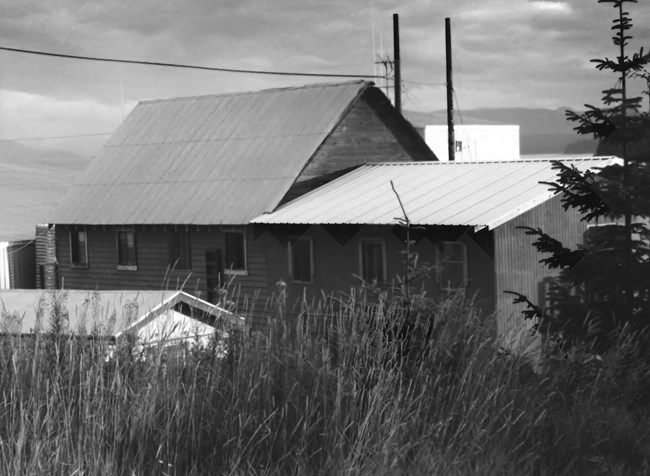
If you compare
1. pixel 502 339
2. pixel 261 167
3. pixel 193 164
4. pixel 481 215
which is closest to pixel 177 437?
pixel 502 339

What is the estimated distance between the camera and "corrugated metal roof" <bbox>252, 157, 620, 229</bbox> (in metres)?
23.8

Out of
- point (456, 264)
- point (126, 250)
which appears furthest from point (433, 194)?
point (126, 250)

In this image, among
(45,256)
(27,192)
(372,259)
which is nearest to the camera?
(372,259)

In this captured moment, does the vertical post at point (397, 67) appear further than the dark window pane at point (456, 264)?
Yes

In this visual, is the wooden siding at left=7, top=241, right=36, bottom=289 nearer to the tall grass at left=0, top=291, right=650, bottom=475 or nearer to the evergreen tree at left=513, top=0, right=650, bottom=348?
the evergreen tree at left=513, top=0, right=650, bottom=348

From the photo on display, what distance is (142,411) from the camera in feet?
19.8

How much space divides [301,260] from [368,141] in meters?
5.67

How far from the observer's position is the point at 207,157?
33.5m

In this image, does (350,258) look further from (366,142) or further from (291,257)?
(366,142)

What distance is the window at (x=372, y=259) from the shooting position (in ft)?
88.4

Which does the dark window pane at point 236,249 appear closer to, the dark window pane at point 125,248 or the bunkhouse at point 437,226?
the bunkhouse at point 437,226

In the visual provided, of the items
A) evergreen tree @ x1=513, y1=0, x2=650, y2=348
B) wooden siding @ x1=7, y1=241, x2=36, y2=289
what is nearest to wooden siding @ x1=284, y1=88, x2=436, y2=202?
wooden siding @ x1=7, y1=241, x2=36, y2=289

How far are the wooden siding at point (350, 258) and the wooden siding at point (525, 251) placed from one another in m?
0.27

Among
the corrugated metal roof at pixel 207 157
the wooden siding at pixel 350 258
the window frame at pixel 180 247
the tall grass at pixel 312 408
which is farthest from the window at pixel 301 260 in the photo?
the tall grass at pixel 312 408
